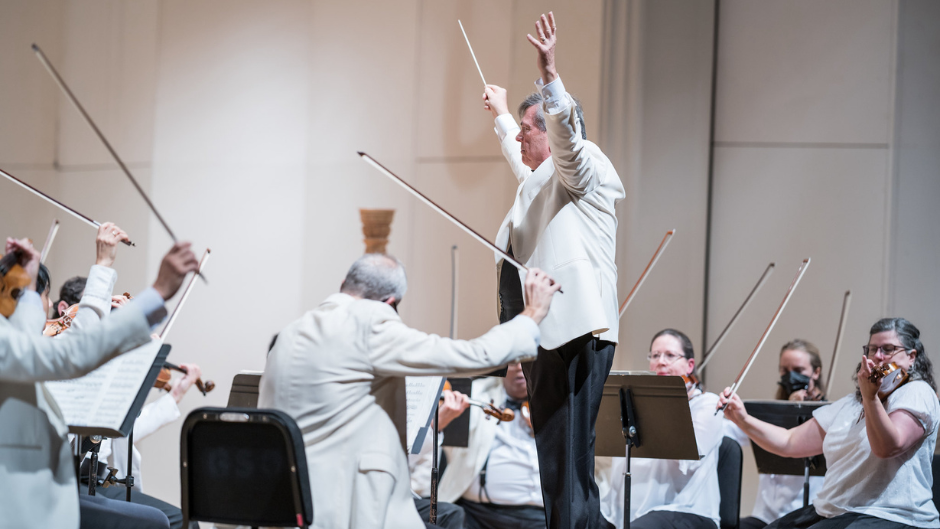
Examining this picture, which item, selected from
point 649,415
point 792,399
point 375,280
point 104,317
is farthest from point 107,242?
point 792,399

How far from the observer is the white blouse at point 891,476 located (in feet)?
9.23

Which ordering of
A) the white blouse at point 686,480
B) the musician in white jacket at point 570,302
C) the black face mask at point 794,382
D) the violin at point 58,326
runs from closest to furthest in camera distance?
the musician in white jacket at point 570,302 < the violin at point 58,326 < the white blouse at point 686,480 < the black face mask at point 794,382

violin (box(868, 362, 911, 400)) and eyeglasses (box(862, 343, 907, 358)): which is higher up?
eyeglasses (box(862, 343, 907, 358))

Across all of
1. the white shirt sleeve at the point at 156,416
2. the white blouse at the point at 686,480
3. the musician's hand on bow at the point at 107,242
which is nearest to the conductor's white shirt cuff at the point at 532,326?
the musician's hand on bow at the point at 107,242

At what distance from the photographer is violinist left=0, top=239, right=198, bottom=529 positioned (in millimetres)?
1672

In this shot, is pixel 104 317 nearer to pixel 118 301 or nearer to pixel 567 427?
pixel 118 301

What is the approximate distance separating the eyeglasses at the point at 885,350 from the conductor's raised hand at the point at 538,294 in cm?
140

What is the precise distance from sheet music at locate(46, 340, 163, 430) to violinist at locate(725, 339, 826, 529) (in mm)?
2484

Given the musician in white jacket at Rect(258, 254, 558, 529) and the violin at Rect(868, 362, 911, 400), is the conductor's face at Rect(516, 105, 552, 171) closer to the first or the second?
the musician in white jacket at Rect(258, 254, 558, 529)

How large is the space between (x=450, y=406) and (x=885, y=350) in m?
1.54

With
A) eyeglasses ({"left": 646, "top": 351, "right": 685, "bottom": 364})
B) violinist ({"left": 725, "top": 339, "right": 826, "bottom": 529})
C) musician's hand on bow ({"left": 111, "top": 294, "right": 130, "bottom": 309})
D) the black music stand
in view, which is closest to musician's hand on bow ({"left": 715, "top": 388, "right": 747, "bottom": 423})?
eyeglasses ({"left": 646, "top": 351, "right": 685, "bottom": 364})

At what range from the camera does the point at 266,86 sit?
537 centimetres

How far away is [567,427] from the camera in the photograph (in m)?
2.25

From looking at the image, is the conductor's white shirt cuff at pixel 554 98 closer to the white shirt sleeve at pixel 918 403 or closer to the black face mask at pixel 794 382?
the white shirt sleeve at pixel 918 403
